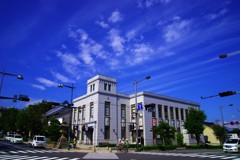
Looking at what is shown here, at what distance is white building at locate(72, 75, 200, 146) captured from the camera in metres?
36.7

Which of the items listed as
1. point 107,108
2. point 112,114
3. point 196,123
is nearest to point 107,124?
point 112,114

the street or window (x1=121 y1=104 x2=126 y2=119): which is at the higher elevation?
window (x1=121 y1=104 x2=126 y2=119)

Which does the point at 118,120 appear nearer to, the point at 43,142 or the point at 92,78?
the point at 92,78

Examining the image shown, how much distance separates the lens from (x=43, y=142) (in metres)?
31.4

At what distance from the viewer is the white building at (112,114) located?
Answer: 36656 mm

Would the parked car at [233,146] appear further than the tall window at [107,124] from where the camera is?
No

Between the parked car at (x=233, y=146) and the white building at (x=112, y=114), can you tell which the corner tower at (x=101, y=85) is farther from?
the parked car at (x=233, y=146)

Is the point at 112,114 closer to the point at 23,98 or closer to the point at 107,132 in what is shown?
the point at 107,132

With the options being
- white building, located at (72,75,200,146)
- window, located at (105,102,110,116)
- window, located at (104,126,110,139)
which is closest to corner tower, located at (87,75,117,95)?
white building, located at (72,75,200,146)

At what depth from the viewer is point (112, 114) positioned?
38031 mm

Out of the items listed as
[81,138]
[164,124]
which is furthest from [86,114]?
[164,124]

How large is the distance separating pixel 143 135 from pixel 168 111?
28.8 ft

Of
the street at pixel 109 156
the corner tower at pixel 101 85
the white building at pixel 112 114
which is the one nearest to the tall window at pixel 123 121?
the white building at pixel 112 114

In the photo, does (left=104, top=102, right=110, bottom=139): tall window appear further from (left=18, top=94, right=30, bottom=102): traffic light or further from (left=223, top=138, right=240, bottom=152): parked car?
(left=223, top=138, right=240, bottom=152): parked car
